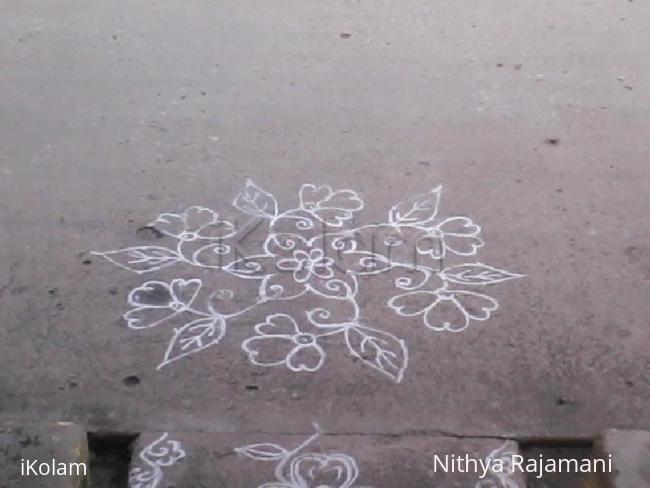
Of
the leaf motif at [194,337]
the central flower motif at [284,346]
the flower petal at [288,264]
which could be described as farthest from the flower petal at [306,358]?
the flower petal at [288,264]

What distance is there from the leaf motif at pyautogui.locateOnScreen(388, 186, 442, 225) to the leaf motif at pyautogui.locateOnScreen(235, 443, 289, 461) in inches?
37.5

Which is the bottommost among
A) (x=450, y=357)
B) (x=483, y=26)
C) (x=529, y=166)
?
(x=450, y=357)

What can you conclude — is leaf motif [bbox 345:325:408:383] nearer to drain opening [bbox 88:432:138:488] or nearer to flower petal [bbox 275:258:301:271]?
flower petal [bbox 275:258:301:271]

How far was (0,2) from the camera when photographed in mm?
4289

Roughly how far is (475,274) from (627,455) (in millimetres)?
800

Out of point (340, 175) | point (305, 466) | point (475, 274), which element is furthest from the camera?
point (340, 175)

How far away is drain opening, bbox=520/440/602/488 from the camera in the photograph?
2.06m

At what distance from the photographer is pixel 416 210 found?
2.91m

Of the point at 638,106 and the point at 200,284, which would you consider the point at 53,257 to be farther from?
the point at 638,106

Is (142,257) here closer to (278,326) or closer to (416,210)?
(278,326)

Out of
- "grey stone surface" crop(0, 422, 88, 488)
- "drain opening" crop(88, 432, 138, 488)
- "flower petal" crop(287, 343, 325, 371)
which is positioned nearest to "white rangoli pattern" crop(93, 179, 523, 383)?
"flower petal" crop(287, 343, 325, 371)

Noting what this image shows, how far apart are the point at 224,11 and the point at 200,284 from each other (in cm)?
195

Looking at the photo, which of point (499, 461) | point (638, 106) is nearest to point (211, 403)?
point (499, 461)

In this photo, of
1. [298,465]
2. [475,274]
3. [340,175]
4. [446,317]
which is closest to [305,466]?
[298,465]
